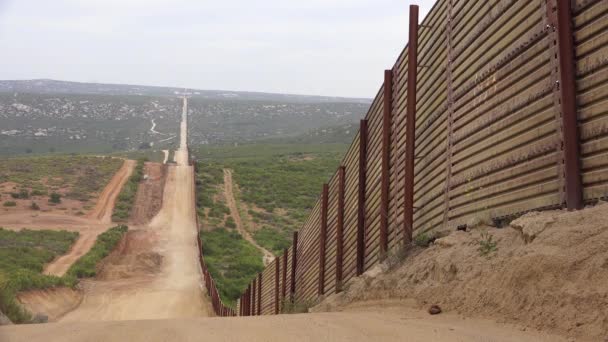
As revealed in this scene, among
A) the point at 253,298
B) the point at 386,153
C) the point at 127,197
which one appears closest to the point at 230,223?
the point at 127,197

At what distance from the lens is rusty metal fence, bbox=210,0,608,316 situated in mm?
5016

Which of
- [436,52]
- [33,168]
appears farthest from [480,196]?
[33,168]

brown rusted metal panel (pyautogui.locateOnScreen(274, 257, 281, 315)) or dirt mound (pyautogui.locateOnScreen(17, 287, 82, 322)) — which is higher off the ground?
brown rusted metal panel (pyautogui.locateOnScreen(274, 257, 281, 315))

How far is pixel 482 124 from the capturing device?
6.72 m

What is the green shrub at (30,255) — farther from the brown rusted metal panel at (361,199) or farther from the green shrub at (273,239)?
the brown rusted metal panel at (361,199)

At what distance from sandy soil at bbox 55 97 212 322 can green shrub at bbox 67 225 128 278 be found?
468mm

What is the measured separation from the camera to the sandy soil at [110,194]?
46.6 metres

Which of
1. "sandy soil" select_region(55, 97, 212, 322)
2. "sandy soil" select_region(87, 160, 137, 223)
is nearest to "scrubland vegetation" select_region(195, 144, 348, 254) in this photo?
"sandy soil" select_region(55, 97, 212, 322)

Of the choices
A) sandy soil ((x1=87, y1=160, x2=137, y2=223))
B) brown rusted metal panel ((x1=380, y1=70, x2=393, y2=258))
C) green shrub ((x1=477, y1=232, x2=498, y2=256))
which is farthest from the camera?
sandy soil ((x1=87, y1=160, x2=137, y2=223))

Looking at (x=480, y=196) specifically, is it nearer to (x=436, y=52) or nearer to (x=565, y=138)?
(x=565, y=138)

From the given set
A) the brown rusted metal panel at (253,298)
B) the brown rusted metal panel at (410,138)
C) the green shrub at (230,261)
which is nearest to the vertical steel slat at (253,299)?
the brown rusted metal panel at (253,298)

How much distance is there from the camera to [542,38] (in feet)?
18.2

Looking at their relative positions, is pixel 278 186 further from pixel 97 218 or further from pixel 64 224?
pixel 64 224

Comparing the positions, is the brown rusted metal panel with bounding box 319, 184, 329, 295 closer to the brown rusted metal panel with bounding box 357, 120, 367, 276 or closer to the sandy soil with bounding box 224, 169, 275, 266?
the brown rusted metal panel with bounding box 357, 120, 367, 276
